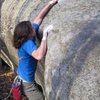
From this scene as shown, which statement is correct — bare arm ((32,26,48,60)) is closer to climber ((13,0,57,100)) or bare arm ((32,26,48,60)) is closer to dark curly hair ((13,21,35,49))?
climber ((13,0,57,100))

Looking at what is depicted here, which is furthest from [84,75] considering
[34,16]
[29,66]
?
[34,16]

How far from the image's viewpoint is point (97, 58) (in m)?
3.27

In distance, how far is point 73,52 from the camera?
359 centimetres

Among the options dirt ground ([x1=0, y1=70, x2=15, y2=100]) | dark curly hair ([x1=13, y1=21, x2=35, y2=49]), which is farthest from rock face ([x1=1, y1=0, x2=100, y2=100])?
dirt ground ([x1=0, y1=70, x2=15, y2=100])

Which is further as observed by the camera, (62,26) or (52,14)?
(52,14)

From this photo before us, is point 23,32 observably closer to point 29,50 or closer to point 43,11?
point 29,50

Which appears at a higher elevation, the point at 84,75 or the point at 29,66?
the point at 84,75

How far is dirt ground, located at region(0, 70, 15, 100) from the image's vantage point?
7.05 metres

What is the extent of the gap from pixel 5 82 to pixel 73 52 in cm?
441

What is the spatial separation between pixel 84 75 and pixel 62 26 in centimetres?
110

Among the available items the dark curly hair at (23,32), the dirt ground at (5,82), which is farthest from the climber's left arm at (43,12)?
the dirt ground at (5,82)

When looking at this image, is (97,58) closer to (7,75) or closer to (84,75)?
(84,75)

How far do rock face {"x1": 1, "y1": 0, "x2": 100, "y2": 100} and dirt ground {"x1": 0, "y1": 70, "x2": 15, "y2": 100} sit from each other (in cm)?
291

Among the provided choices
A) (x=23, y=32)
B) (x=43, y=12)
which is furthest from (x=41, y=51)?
(x=43, y=12)
